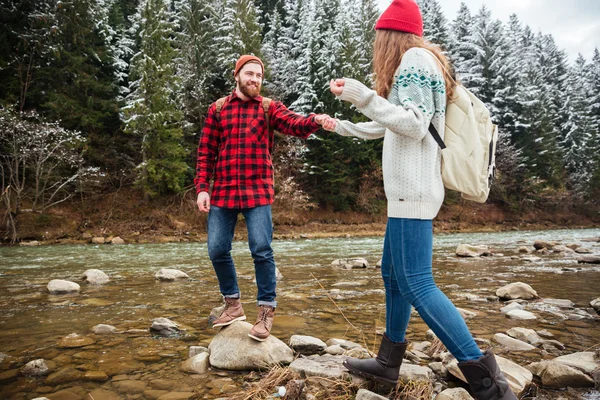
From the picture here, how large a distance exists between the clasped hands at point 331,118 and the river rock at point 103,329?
2.72 metres

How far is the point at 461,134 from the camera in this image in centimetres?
211

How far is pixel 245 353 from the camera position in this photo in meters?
2.87

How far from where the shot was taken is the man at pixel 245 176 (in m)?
3.14

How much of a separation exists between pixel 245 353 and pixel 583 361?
92.2 inches

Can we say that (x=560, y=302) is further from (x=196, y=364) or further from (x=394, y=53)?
(x=196, y=364)

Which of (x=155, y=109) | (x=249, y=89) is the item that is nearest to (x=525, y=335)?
(x=249, y=89)

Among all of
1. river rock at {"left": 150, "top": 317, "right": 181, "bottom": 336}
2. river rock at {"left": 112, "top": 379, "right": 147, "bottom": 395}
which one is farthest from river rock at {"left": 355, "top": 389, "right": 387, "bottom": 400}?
river rock at {"left": 150, "top": 317, "right": 181, "bottom": 336}

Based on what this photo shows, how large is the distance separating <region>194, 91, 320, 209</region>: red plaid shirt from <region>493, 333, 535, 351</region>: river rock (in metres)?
2.26

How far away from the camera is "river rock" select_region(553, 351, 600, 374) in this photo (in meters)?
2.60

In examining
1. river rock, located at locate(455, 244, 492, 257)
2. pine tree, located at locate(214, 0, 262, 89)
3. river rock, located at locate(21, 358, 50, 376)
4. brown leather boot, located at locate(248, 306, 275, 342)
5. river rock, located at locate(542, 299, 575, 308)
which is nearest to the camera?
river rock, located at locate(21, 358, 50, 376)

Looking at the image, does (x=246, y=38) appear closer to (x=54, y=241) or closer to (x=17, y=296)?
(x=54, y=241)

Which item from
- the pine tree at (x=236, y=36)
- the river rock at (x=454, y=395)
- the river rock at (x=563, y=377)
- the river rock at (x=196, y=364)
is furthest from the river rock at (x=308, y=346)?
the pine tree at (x=236, y=36)

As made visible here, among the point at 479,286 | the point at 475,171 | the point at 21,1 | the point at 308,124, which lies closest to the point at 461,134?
the point at 475,171

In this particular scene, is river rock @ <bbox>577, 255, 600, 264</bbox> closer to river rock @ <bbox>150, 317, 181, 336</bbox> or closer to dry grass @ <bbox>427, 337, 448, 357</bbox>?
dry grass @ <bbox>427, 337, 448, 357</bbox>
